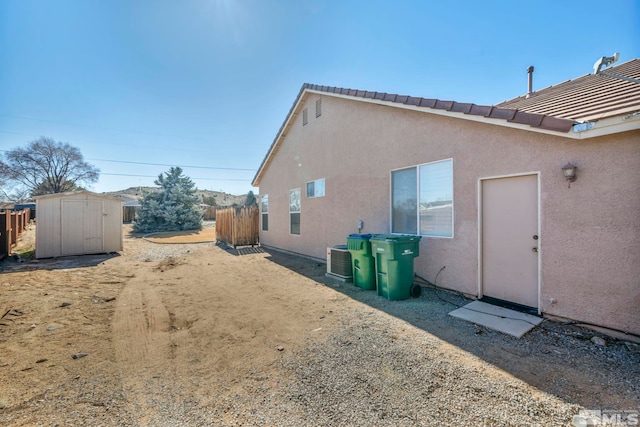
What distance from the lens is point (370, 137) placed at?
709 cm

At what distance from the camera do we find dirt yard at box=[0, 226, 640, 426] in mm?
2156

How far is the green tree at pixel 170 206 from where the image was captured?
21.1m

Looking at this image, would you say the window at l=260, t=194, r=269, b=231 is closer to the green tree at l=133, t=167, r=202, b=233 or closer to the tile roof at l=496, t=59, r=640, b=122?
the tile roof at l=496, t=59, r=640, b=122

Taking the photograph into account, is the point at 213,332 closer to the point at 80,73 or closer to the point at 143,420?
the point at 143,420

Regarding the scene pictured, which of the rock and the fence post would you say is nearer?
the rock

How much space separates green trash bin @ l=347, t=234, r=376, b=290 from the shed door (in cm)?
1111

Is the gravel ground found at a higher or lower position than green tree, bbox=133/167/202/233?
lower

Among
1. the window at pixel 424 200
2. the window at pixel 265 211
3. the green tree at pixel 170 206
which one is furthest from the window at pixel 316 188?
the green tree at pixel 170 206

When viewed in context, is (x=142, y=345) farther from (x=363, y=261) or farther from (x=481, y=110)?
(x=481, y=110)

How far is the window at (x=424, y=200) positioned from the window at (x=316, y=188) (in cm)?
315

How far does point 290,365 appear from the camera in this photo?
2881mm

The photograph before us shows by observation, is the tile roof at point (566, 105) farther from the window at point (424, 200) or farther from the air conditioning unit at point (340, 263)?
the air conditioning unit at point (340, 263)

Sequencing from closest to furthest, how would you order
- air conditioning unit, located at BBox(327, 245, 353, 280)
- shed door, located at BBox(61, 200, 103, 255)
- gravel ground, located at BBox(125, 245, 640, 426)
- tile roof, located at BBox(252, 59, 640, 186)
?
gravel ground, located at BBox(125, 245, 640, 426) < tile roof, located at BBox(252, 59, 640, 186) < air conditioning unit, located at BBox(327, 245, 353, 280) < shed door, located at BBox(61, 200, 103, 255)

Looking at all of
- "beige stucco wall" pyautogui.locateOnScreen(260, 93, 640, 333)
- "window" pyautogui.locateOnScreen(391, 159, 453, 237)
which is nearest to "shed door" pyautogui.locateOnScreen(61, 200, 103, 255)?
"beige stucco wall" pyautogui.locateOnScreen(260, 93, 640, 333)
